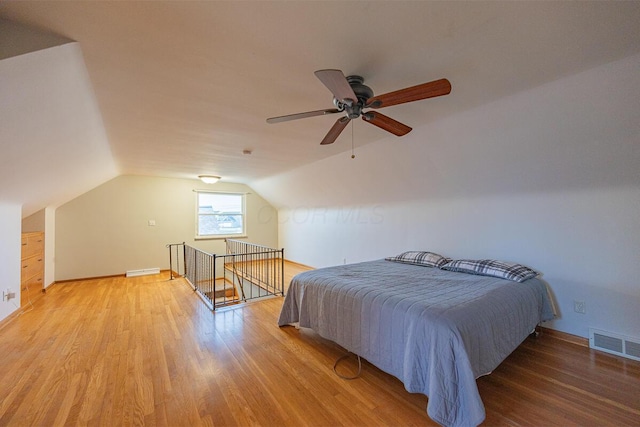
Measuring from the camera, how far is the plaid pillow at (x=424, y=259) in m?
3.50

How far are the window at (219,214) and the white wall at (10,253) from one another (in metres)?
3.28

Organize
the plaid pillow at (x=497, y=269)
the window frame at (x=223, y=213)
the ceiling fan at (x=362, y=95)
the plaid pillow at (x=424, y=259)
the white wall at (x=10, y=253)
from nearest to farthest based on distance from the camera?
1. the ceiling fan at (x=362, y=95)
2. the plaid pillow at (x=497, y=269)
3. the white wall at (x=10, y=253)
4. the plaid pillow at (x=424, y=259)
5. the window frame at (x=223, y=213)

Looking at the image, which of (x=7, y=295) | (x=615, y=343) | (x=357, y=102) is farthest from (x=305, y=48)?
(x=7, y=295)

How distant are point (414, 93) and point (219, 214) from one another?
248 inches

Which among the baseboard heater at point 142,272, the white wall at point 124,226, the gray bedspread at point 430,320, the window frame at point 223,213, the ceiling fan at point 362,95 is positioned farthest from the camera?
the window frame at point 223,213

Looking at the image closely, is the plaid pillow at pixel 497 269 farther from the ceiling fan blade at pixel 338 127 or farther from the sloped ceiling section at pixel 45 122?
the sloped ceiling section at pixel 45 122

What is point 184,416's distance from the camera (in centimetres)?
169

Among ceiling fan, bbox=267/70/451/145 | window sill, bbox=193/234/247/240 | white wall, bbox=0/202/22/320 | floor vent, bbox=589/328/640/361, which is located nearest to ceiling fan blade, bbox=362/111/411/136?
ceiling fan, bbox=267/70/451/145

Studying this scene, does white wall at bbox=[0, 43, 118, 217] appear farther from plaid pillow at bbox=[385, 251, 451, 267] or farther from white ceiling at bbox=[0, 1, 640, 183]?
plaid pillow at bbox=[385, 251, 451, 267]

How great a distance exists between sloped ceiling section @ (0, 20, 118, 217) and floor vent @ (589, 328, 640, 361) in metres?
4.84

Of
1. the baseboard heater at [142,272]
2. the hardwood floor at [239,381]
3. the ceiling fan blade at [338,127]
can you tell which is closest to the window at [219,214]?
the baseboard heater at [142,272]

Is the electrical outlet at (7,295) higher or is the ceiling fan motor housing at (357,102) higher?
the ceiling fan motor housing at (357,102)

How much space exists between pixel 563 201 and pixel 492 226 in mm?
743

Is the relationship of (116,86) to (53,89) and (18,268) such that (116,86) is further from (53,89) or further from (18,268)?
(18,268)
